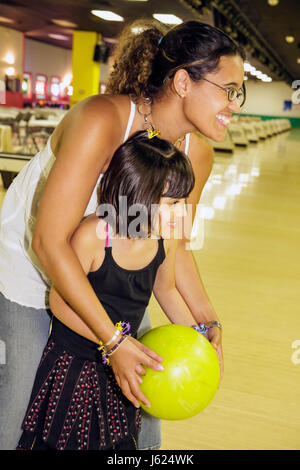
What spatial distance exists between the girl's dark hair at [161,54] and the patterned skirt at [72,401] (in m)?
0.62

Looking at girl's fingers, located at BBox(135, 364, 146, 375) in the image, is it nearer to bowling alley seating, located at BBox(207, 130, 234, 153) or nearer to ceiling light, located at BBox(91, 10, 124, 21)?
bowling alley seating, located at BBox(207, 130, 234, 153)

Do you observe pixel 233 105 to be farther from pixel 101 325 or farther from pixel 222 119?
pixel 101 325

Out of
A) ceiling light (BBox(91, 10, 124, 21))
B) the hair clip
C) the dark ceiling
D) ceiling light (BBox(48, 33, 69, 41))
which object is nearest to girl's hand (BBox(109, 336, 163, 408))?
the hair clip

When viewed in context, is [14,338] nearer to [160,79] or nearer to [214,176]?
[160,79]

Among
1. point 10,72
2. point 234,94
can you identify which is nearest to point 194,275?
point 234,94

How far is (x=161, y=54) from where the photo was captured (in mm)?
1247

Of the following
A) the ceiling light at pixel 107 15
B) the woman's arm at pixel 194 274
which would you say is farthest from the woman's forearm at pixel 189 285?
the ceiling light at pixel 107 15

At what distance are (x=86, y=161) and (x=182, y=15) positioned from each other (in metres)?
13.1

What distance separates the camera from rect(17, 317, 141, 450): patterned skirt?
48.4 inches

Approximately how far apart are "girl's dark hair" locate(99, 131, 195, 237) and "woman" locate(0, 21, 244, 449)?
4cm

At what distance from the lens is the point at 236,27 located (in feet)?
49.4

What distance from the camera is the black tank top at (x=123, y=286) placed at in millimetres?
1231
